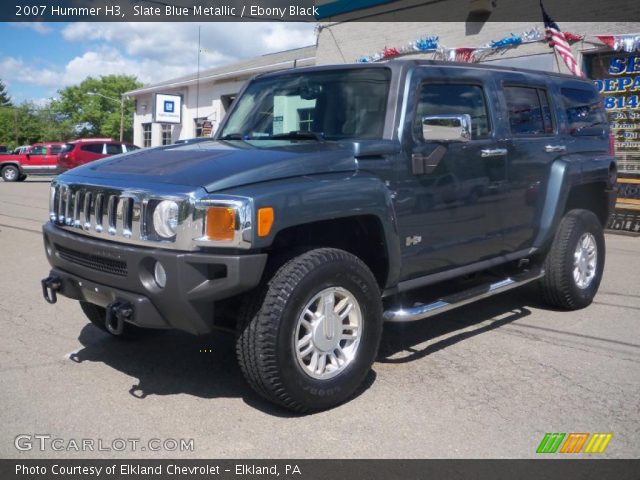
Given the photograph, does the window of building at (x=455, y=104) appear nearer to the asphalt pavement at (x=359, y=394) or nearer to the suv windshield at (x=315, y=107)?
the suv windshield at (x=315, y=107)

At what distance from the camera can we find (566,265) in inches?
221

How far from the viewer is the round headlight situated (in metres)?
3.31

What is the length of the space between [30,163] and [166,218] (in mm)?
28621

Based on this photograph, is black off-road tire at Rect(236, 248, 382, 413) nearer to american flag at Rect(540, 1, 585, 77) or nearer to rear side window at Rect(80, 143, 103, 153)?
american flag at Rect(540, 1, 585, 77)

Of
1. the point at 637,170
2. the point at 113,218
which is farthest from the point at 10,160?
the point at 113,218

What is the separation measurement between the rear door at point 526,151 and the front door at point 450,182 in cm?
15

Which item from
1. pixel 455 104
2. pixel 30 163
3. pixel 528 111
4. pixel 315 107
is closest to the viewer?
pixel 315 107

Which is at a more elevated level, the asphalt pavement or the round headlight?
the round headlight

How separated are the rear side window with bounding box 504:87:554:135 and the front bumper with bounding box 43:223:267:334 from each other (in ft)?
9.09

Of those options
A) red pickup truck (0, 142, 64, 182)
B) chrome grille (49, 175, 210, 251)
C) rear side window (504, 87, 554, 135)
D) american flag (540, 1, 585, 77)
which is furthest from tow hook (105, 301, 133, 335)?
red pickup truck (0, 142, 64, 182)

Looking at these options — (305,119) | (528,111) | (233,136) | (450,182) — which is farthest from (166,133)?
(450,182)

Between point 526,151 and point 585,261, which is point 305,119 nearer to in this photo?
point 526,151
